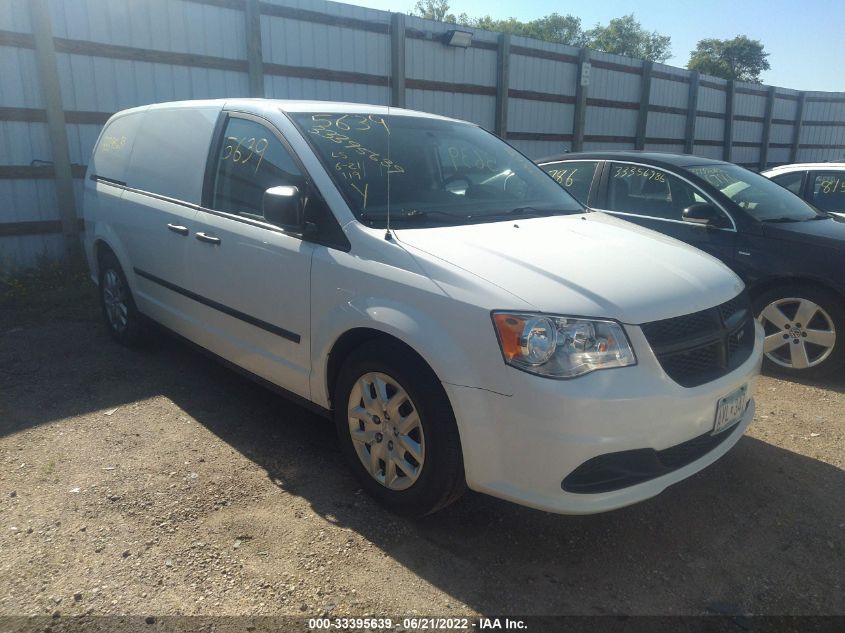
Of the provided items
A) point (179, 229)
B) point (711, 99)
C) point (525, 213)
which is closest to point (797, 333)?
point (525, 213)

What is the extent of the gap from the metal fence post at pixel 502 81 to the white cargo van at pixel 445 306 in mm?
7105

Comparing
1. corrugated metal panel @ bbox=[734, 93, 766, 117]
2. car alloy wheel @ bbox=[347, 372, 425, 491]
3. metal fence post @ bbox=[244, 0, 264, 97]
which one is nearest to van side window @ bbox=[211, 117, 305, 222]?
car alloy wheel @ bbox=[347, 372, 425, 491]

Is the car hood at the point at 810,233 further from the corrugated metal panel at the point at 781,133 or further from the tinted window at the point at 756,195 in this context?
the corrugated metal panel at the point at 781,133

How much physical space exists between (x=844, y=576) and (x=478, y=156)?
2.72 metres

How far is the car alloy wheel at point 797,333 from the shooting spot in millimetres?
4641

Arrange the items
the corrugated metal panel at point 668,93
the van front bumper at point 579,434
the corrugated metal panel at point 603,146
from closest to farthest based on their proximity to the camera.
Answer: the van front bumper at point 579,434 → the corrugated metal panel at point 603,146 → the corrugated metal panel at point 668,93

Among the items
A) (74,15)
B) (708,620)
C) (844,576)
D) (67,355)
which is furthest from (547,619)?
(74,15)

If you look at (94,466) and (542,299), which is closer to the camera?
(542,299)

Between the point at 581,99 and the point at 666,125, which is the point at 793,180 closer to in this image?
the point at 581,99

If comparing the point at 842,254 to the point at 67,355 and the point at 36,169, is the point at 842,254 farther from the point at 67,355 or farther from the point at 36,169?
the point at 36,169

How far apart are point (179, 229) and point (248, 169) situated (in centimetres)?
69

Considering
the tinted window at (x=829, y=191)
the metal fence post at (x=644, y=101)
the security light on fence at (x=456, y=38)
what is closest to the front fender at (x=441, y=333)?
the tinted window at (x=829, y=191)

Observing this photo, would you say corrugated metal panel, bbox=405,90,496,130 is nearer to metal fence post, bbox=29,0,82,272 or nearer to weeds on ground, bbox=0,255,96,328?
metal fence post, bbox=29,0,82,272

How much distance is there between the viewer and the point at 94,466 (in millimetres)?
3404
